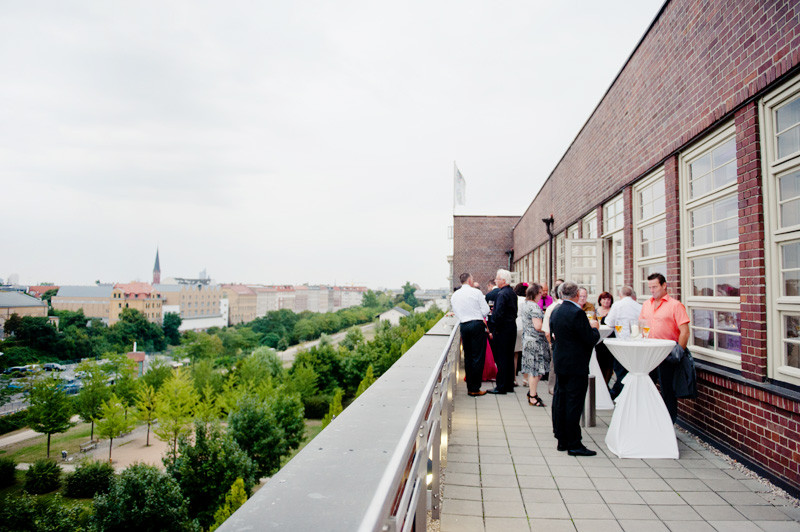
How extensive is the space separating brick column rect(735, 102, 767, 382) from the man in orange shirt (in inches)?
21.3

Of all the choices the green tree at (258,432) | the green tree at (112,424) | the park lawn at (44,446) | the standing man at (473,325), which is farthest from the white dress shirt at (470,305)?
the park lawn at (44,446)

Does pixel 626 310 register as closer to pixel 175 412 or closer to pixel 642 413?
pixel 642 413

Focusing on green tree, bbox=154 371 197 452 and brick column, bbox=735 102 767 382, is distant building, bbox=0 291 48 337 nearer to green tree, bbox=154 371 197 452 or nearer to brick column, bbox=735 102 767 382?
green tree, bbox=154 371 197 452

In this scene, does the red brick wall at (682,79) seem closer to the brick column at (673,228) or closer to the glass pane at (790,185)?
the brick column at (673,228)

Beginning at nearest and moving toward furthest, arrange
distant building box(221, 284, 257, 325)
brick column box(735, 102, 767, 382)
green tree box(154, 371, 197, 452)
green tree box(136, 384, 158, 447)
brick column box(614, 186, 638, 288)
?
1. brick column box(735, 102, 767, 382)
2. brick column box(614, 186, 638, 288)
3. green tree box(154, 371, 197, 452)
4. green tree box(136, 384, 158, 447)
5. distant building box(221, 284, 257, 325)

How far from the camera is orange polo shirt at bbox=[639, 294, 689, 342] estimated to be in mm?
4738

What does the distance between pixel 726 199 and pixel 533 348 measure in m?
2.96

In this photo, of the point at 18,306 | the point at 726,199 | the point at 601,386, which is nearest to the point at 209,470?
the point at 601,386

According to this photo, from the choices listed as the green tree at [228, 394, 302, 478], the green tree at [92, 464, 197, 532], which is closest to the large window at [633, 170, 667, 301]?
the green tree at [228, 394, 302, 478]

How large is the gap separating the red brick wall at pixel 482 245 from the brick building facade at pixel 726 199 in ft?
66.7

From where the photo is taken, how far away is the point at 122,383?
5928cm

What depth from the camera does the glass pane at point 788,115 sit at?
3.71 meters

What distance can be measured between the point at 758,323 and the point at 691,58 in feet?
10.5

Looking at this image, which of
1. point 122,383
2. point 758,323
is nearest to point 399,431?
point 758,323
